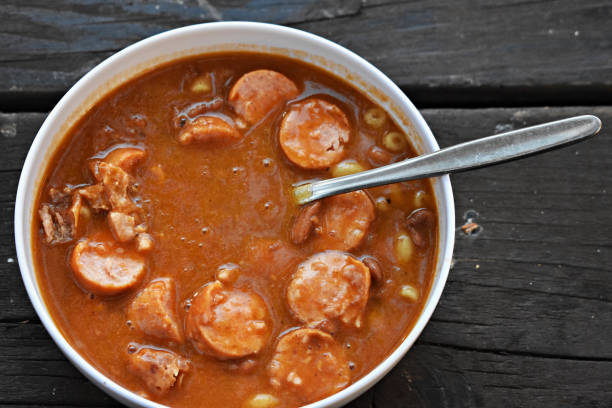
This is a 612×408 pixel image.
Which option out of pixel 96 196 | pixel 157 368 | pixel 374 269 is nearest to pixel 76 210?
pixel 96 196

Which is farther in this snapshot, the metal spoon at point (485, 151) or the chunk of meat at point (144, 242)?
the chunk of meat at point (144, 242)

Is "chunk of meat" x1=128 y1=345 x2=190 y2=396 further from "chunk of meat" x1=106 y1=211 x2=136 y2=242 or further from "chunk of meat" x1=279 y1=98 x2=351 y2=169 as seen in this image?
"chunk of meat" x1=279 y1=98 x2=351 y2=169

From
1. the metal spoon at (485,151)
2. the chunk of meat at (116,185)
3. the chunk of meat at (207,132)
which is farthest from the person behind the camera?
the chunk of meat at (207,132)

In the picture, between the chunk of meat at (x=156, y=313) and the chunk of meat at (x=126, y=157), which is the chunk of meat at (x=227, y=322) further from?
the chunk of meat at (x=126, y=157)

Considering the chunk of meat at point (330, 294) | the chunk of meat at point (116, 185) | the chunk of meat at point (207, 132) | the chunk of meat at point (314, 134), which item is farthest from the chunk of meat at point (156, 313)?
the chunk of meat at point (314, 134)

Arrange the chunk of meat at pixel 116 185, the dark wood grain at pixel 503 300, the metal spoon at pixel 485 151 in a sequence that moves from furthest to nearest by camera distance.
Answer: the dark wood grain at pixel 503 300
the chunk of meat at pixel 116 185
the metal spoon at pixel 485 151

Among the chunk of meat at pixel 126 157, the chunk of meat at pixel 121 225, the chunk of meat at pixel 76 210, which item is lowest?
the chunk of meat at pixel 121 225

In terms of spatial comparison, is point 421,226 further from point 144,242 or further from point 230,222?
point 144,242
